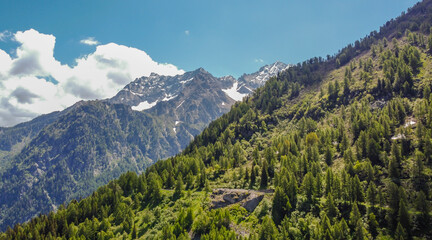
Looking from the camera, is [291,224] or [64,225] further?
[64,225]

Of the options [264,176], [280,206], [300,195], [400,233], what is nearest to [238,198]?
[264,176]

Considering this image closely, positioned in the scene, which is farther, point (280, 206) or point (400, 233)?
point (280, 206)

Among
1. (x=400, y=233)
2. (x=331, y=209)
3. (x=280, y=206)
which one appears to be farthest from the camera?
(x=280, y=206)

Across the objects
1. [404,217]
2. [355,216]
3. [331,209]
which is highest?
[331,209]

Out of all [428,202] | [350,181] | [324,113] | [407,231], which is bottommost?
[407,231]

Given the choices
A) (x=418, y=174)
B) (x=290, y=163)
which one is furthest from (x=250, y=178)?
(x=418, y=174)

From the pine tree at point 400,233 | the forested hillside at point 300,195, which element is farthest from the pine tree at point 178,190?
the pine tree at point 400,233

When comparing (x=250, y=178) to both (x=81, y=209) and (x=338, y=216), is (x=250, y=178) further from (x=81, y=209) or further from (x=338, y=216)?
(x=81, y=209)

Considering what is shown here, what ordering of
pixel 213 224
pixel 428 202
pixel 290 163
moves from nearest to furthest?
pixel 428 202 < pixel 213 224 < pixel 290 163

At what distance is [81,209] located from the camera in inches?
4887

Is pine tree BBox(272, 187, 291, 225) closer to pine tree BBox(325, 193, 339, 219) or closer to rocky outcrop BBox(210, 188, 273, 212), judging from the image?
rocky outcrop BBox(210, 188, 273, 212)

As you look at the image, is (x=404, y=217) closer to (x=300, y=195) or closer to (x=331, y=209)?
(x=331, y=209)

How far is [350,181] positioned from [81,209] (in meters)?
127

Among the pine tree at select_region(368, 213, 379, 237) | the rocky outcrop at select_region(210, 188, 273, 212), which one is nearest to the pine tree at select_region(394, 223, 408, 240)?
the pine tree at select_region(368, 213, 379, 237)
